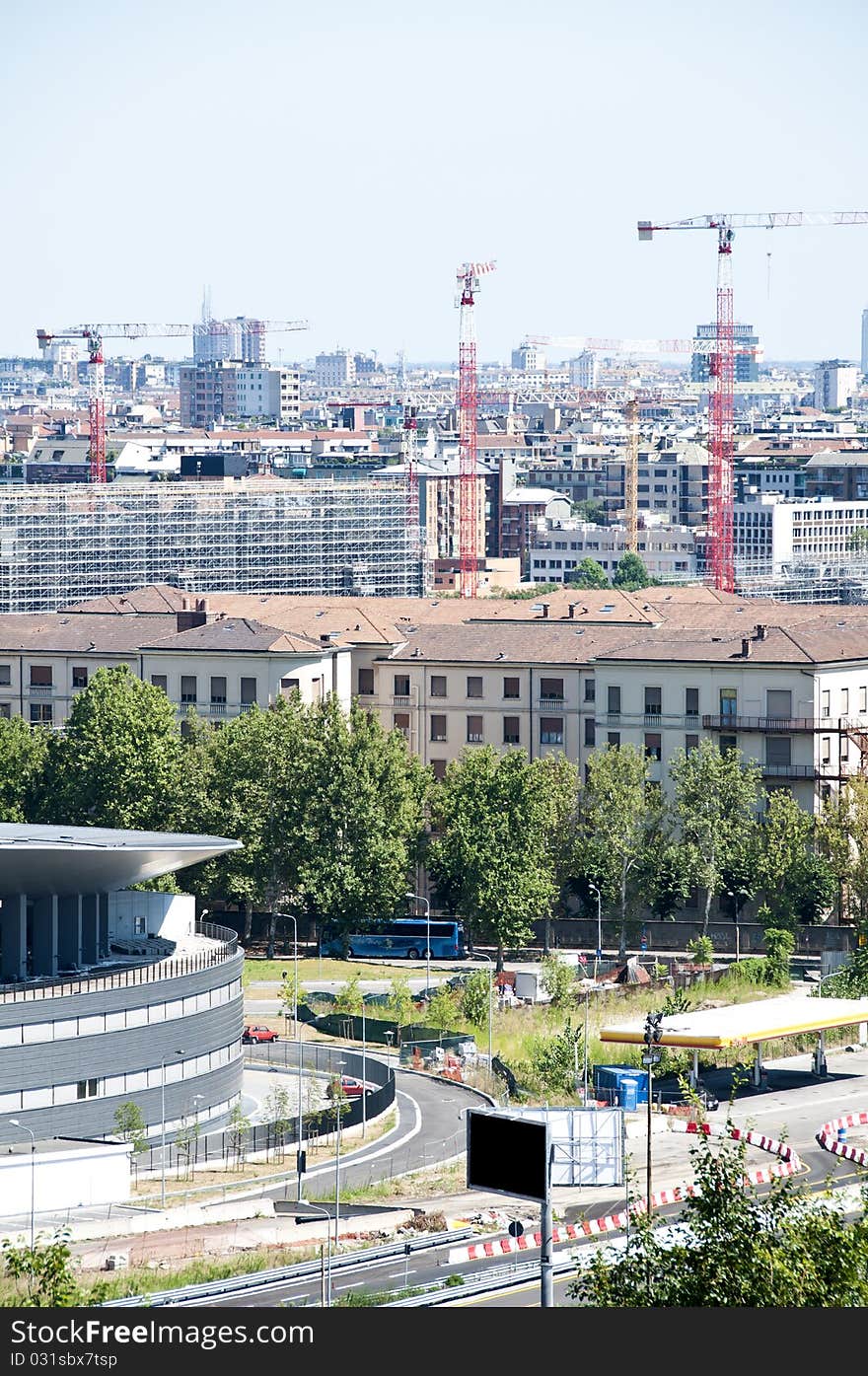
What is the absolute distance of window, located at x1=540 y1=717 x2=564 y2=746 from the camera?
102938 mm

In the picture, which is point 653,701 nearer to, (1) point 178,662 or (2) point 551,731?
(2) point 551,731

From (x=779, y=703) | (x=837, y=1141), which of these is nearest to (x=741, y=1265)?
(x=837, y=1141)

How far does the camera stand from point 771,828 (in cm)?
9088

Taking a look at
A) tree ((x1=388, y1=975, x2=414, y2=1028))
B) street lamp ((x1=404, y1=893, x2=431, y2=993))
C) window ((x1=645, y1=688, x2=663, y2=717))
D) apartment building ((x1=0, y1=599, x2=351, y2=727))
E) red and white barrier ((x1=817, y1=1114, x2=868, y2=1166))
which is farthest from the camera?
apartment building ((x1=0, y1=599, x2=351, y2=727))

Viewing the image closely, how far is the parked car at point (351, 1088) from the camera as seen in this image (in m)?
66.5

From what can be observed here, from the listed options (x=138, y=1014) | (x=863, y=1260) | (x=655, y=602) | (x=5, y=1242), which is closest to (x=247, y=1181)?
(x=138, y=1014)

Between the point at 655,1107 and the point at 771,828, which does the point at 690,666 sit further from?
the point at 655,1107

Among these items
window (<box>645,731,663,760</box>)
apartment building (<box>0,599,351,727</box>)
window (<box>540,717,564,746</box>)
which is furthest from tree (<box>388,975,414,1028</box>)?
window (<box>540,717,564,746</box>)

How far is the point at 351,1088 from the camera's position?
68188 mm

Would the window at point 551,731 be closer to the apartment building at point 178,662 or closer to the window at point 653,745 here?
the window at point 653,745

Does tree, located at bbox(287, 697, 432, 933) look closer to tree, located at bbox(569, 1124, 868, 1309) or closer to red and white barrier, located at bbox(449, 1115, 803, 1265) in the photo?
red and white barrier, located at bbox(449, 1115, 803, 1265)

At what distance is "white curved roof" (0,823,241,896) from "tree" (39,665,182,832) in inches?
962

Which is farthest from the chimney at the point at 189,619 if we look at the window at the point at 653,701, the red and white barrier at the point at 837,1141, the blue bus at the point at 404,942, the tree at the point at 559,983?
the red and white barrier at the point at 837,1141

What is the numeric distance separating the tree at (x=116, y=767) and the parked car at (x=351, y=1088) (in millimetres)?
25631
